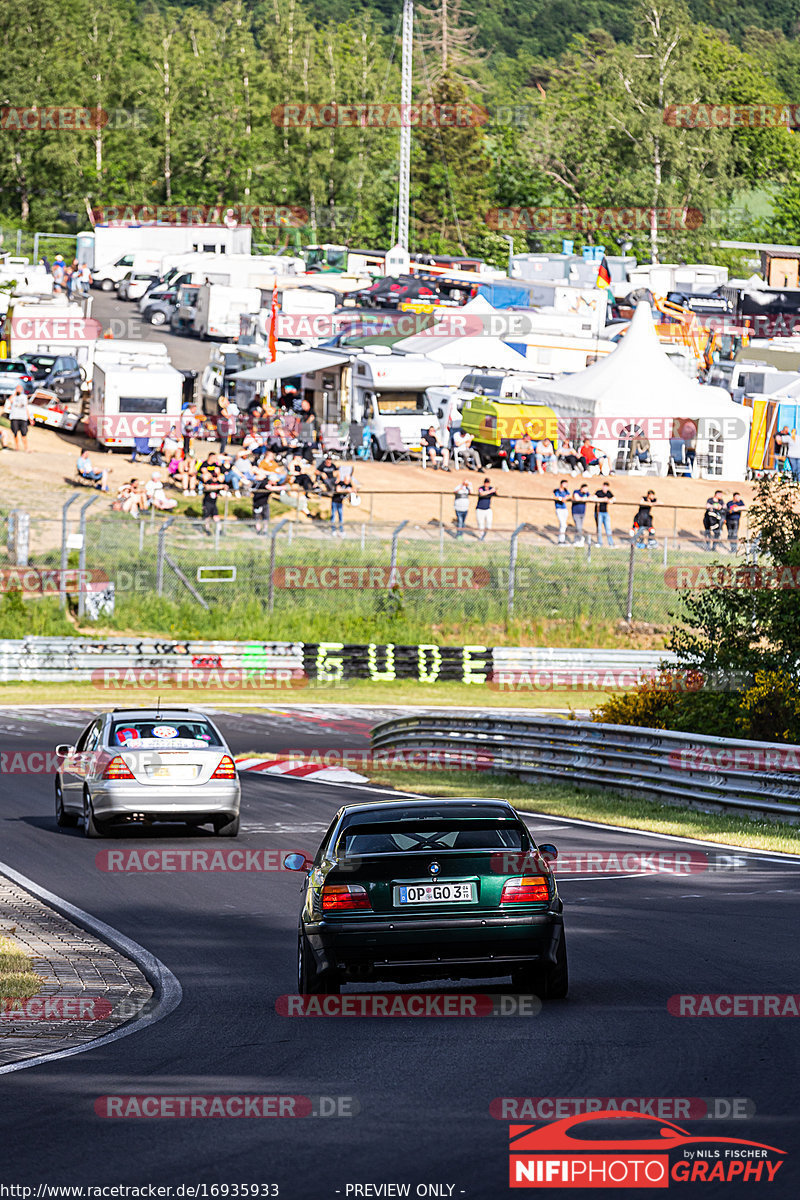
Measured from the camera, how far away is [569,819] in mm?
19016

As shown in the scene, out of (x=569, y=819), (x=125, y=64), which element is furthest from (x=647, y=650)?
(x=125, y=64)

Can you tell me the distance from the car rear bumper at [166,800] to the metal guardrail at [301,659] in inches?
666

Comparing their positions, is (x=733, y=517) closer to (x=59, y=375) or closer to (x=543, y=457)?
(x=543, y=457)

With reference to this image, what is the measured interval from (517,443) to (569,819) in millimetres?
31232

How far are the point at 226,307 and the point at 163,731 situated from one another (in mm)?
57392

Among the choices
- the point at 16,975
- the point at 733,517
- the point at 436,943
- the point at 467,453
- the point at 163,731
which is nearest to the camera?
the point at 436,943

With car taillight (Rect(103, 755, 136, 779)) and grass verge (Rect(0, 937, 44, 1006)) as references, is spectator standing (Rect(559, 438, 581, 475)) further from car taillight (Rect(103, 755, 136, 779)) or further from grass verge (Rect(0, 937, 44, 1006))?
grass verge (Rect(0, 937, 44, 1006))

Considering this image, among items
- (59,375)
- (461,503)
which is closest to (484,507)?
(461,503)

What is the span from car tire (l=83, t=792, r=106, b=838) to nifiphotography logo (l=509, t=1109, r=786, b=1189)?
37.9 ft

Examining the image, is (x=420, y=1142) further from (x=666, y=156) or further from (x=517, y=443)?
(x=666, y=156)

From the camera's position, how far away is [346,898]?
29.0 ft

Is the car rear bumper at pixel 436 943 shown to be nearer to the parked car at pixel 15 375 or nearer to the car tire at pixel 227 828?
the car tire at pixel 227 828

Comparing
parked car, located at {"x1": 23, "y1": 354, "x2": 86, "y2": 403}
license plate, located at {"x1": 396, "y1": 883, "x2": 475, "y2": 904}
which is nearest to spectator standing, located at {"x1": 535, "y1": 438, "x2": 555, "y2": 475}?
parked car, located at {"x1": 23, "y1": 354, "x2": 86, "y2": 403}

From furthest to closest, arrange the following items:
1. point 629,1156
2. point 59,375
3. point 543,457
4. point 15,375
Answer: point 59,375, point 15,375, point 543,457, point 629,1156
